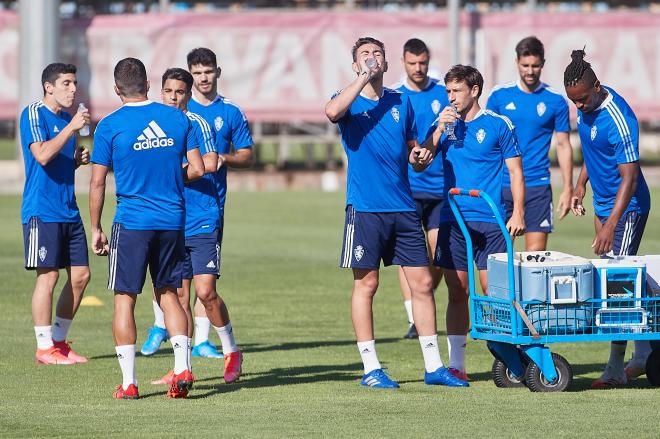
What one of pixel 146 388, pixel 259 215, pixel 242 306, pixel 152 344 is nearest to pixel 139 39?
pixel 259 215

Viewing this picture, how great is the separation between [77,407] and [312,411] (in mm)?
1484

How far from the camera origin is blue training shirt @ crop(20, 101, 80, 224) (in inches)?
446

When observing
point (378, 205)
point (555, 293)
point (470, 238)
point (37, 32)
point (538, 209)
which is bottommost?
point (555, 293)

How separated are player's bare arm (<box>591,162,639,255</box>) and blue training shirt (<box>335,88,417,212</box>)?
1333 millimetres

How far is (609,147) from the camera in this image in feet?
32.6

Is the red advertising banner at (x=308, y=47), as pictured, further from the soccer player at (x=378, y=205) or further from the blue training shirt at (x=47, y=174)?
the soccer player at (x=378, y=205)

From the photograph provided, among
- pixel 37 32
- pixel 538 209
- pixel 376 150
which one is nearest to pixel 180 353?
pixel 376 150

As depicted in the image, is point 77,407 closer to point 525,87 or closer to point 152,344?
point 152,344

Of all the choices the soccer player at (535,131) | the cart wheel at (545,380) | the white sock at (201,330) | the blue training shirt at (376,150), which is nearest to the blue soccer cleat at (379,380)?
the cart wheel at (545,380)

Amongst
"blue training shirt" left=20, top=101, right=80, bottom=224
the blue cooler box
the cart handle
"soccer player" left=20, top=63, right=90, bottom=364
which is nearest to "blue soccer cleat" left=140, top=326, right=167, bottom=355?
"soccer player" left=20, top=63, right=90, bottom=364

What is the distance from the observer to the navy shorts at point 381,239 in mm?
9859

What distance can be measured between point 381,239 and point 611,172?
1667 millimetres

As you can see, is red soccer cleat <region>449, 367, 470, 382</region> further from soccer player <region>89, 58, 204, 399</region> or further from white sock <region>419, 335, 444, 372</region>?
soccer player <region>89, 58, 204, 399</region>

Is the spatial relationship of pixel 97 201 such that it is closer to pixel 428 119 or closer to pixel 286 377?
pixel 286 377
